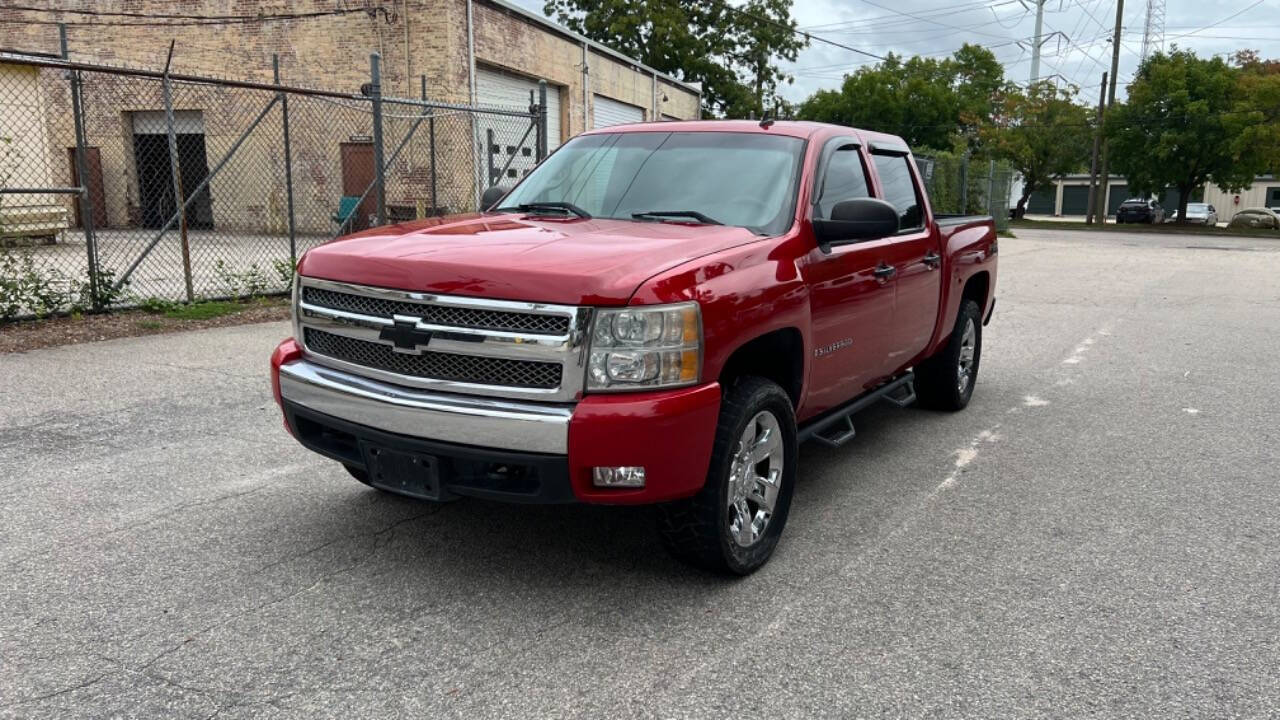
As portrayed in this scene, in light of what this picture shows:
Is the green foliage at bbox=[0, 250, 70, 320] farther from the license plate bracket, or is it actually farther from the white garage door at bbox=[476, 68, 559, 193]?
the white garage door at bbox=[476, 68, 559, 193]

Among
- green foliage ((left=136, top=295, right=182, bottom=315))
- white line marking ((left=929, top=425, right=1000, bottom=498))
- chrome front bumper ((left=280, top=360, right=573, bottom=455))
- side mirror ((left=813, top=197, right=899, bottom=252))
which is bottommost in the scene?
white line marking ((left=929, top=425, right=1000, bottom=498))

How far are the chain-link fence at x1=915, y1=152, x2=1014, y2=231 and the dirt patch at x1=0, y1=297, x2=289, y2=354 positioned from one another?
15.8m

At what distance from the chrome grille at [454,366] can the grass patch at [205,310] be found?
265 inches

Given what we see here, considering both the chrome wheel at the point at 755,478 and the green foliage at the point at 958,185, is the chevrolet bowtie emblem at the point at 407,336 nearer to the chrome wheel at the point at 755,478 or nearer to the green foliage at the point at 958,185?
the chrome wheel at the point at 755,478

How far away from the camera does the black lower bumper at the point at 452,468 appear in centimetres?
325

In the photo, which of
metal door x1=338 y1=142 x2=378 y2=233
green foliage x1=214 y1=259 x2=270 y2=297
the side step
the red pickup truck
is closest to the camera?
the red pickup truck

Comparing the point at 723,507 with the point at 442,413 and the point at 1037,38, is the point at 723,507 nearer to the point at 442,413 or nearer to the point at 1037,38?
the point at 442,413

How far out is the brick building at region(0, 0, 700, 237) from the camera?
69.5 ft

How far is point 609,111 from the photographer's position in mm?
30219

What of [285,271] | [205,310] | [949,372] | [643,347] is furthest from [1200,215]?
[643,347]

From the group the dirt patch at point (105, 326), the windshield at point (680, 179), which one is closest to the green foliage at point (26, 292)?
the dirt patch at point (105, 326)

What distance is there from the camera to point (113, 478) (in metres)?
4.84

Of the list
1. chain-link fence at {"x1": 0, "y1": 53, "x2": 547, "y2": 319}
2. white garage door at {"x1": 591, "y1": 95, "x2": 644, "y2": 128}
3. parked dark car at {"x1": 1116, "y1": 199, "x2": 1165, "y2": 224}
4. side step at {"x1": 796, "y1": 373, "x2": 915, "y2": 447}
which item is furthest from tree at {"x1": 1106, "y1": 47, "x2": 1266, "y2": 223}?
side step at {"x1": 796, "y1": 373, "x2": 915, "y2": 447}

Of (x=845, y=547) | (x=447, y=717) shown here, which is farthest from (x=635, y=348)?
(x=845, y=547)
